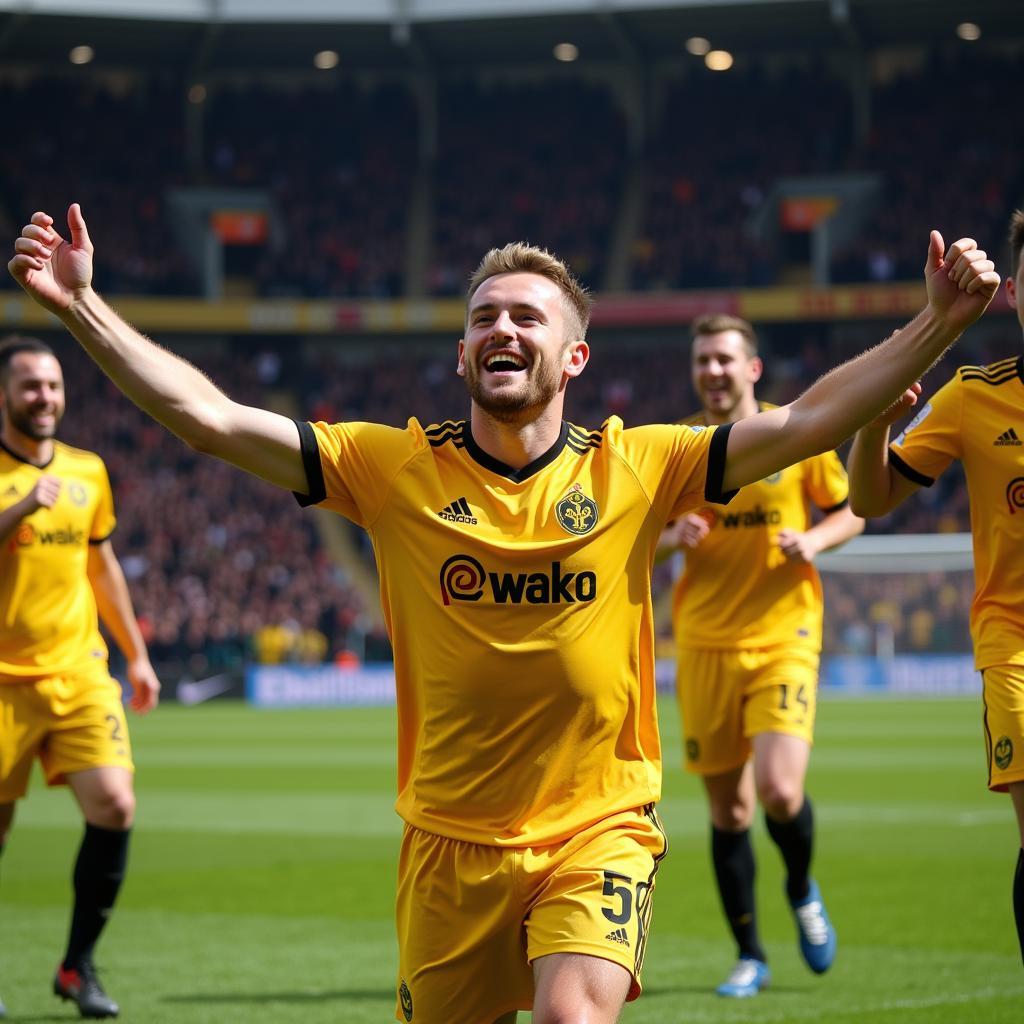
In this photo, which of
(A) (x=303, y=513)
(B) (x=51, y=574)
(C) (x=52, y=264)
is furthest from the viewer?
(A) (x=303, y=513)

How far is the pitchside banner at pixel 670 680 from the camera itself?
33594 mm

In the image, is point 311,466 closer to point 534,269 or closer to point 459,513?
point 459,513

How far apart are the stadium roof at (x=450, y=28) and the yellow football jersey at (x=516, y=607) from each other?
41.1m

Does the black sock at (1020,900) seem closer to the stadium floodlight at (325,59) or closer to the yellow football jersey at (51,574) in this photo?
the yellow football jersey at (51,574)

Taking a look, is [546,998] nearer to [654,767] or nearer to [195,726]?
[654,767]

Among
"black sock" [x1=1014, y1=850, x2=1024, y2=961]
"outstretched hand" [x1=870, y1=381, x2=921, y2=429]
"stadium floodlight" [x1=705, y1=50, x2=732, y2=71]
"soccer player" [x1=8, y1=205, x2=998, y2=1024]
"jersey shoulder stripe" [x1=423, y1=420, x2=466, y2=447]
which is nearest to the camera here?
"soccer player" [x1=8, y1=205, x2=998, y2=1024]

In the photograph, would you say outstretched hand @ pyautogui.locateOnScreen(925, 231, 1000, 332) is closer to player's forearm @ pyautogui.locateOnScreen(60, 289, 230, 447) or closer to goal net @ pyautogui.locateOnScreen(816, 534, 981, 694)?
player's forearm @ pyautogui.locateOnScreen(60, 289, 230, 447)

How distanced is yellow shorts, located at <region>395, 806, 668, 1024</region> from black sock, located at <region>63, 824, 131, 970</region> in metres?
3.51

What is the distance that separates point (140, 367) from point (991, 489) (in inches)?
117

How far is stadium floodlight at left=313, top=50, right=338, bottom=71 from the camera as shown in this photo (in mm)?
48550

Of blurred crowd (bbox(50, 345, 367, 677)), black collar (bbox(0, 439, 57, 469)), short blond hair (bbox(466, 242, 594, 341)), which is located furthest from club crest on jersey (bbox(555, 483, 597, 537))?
blurred crowd (bbox(50, 345, 367, 677))

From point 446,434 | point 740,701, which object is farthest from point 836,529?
point 446,434

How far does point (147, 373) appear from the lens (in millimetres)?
4156

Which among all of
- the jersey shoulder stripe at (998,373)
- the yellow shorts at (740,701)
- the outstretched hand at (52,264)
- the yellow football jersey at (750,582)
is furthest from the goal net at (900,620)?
the outstretched hand at (52,264)
